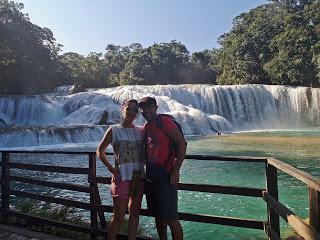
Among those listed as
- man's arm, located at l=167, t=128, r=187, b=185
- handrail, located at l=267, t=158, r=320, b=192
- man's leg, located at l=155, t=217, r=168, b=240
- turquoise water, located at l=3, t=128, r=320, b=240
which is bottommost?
turquoise water, located at l=3, t=128, r=320, b=240

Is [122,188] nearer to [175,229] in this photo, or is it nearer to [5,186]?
[175,229]

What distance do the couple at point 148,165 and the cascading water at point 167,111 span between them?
2214 centimetres

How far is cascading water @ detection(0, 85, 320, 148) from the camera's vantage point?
2683 centimetres

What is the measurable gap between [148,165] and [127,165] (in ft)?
0.84

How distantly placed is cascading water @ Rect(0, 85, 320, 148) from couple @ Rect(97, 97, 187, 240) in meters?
22.1

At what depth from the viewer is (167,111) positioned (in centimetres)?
3581

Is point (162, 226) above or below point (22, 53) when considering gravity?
below

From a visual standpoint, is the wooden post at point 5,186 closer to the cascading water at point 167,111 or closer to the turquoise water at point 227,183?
the turquoise water at point 227,183

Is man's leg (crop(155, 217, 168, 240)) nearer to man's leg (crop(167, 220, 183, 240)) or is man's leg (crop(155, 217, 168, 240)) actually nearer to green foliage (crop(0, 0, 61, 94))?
man's leg (crop(167, 220, 183, 240))

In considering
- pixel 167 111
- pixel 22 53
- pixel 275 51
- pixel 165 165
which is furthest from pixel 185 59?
pixel 165 165

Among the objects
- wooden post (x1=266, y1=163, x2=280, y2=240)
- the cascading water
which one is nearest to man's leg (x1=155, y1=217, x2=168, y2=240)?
wooden post (x1=266, y1=163, x2=280, y2=240)

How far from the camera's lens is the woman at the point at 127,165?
14.9 feet

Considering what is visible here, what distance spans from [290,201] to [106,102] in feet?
87.0

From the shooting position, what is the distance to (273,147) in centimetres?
2238
